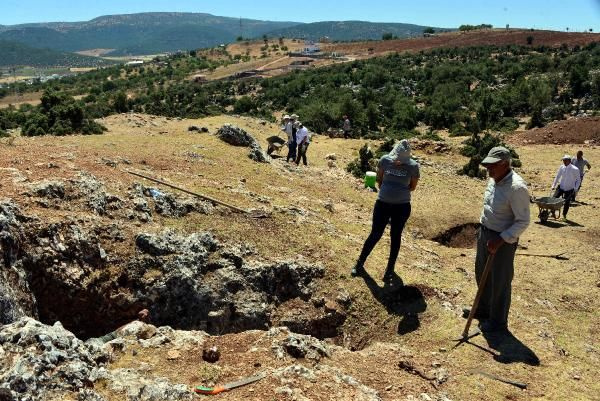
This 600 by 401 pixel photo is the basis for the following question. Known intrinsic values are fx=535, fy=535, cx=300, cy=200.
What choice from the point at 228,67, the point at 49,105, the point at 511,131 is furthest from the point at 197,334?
the point at 228,67

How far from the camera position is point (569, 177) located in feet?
45.9

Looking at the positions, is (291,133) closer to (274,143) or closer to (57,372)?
(274,143)

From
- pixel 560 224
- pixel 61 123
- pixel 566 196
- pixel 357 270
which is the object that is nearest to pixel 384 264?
pixel 357 270

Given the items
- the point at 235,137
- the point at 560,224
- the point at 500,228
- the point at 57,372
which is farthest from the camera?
the point at 235,137

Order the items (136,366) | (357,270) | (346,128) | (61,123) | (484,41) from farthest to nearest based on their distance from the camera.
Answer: (484,41)
(346,128)
(61,123)
(357,270)
(136,366)

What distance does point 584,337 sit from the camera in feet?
24.5

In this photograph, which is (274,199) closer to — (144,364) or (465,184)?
(144,364)

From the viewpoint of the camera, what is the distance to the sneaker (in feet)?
28.2

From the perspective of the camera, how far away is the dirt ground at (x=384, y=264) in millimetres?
6047

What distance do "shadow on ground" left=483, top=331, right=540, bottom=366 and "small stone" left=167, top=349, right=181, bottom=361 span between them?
380 cm

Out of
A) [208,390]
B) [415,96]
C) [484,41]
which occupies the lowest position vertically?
[208,390]

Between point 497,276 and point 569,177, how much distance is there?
861 centimetres

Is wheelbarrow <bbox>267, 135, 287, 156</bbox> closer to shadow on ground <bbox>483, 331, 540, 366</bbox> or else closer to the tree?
shadow on ground <bbox>483, 331, 540, 366</bbox>

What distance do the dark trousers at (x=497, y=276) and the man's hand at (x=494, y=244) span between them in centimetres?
10
